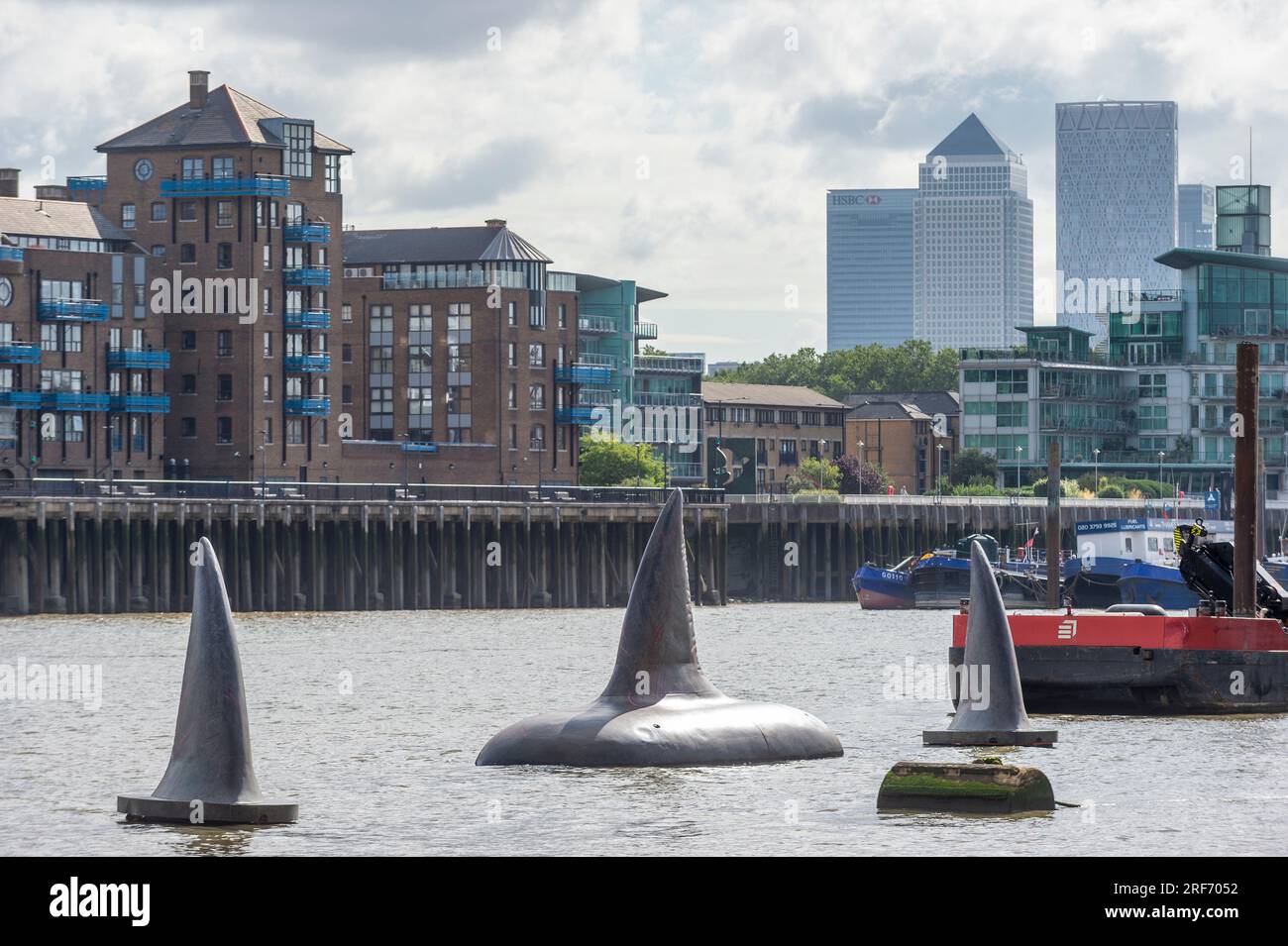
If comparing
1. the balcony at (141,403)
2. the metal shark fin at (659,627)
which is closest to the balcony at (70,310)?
the balcony at (141,403)

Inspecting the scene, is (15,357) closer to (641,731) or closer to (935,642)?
(935,642)

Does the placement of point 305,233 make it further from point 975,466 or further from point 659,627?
point 659,627

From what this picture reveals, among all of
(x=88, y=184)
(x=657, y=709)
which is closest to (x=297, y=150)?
(x=88, y=184)

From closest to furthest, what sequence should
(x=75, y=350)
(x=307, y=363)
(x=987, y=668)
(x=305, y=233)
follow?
(x=987, y=668) < (x=75, y=350) < (x=305, y=233) < (x=307, y=363)

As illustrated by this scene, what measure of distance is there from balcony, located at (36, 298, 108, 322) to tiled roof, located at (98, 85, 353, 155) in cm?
1283

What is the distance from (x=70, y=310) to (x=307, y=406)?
52.1 feet

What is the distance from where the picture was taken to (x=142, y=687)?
209 feet

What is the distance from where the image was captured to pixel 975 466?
646 ft

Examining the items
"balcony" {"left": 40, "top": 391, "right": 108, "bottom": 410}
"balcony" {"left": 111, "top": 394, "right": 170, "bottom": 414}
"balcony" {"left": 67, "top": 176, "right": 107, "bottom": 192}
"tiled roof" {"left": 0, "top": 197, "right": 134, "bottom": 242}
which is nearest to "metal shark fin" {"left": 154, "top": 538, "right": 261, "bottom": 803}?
"balcony" {"left": 40, "top": 391, "right": 108, "bottom": 410}

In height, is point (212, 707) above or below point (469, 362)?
below

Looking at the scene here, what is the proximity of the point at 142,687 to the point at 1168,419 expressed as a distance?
141583 mm

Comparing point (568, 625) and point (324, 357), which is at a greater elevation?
point (324, 357)
